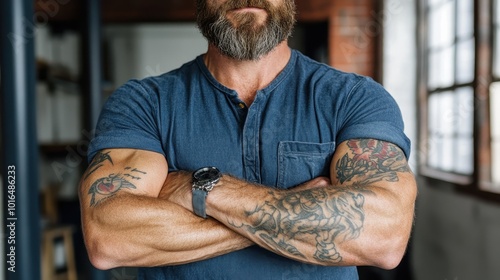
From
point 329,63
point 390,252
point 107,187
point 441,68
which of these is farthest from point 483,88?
point 107,187

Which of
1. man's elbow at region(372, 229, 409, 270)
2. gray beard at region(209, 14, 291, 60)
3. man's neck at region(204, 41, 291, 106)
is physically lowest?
man's elbow at region(372, 229, 409, 270)

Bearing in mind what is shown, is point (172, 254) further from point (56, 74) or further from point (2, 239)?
point (56, 74)

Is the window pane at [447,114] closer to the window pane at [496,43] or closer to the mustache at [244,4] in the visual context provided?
the window pane at [496,43]

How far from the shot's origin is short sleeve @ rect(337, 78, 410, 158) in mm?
1206

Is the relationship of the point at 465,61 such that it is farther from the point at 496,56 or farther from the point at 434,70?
the point at 434,70

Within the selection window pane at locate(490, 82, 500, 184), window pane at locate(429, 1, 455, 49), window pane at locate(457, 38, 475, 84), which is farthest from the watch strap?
window pane at locate(429, 1, 455, 49)

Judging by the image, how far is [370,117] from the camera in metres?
1.22

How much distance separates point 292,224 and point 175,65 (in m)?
3.73

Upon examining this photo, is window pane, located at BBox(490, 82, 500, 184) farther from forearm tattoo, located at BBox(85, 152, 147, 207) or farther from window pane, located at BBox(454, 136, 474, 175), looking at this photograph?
forearm tattoo, located at BBox(85, 152, 147, 207)

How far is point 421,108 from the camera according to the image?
4.04 m

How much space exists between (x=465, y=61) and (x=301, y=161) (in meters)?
2.34

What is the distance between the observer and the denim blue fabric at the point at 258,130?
1.21 m

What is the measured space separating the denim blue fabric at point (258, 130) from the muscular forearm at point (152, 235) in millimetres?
74

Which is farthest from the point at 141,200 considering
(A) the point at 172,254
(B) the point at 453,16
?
(B) the point at 453,16
